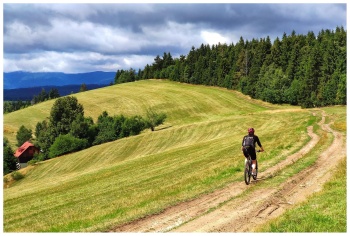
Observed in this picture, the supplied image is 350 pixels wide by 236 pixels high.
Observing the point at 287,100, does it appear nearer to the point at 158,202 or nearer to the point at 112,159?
the point at 112,159

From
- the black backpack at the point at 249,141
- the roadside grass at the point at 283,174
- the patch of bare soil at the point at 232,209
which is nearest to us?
the patch of bare soil at the point at 232,209

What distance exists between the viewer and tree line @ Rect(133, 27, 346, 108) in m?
89.0

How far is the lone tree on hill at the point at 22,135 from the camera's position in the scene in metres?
96.6

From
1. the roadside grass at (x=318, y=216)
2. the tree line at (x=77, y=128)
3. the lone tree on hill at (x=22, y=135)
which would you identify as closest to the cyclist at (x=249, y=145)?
the roadside grass at (x=318, y=216)

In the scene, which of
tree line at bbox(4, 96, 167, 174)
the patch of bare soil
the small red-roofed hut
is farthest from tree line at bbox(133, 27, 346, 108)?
the small red-roofed hut

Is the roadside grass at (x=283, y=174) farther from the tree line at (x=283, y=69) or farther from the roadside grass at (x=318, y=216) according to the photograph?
the tree line at (x=283, y=69)

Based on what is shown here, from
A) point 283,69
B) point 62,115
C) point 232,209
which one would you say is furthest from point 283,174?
point 283,69

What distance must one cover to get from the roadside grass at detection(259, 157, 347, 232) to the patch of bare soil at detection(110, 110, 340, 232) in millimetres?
697

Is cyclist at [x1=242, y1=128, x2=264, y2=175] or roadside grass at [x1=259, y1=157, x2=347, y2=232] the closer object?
roadside grass at [x1=259, y1=157, x2=347, y2=232]

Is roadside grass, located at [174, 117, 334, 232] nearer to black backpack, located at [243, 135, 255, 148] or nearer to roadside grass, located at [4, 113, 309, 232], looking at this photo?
roadside grass, located at [4, 113, 309, 232]

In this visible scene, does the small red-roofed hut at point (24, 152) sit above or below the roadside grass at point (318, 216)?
below

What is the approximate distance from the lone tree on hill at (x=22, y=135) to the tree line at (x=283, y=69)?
8682 cm

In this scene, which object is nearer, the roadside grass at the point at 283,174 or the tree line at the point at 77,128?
the roadside grass at the point at 283,174

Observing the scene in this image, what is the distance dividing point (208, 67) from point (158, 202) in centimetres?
14392
